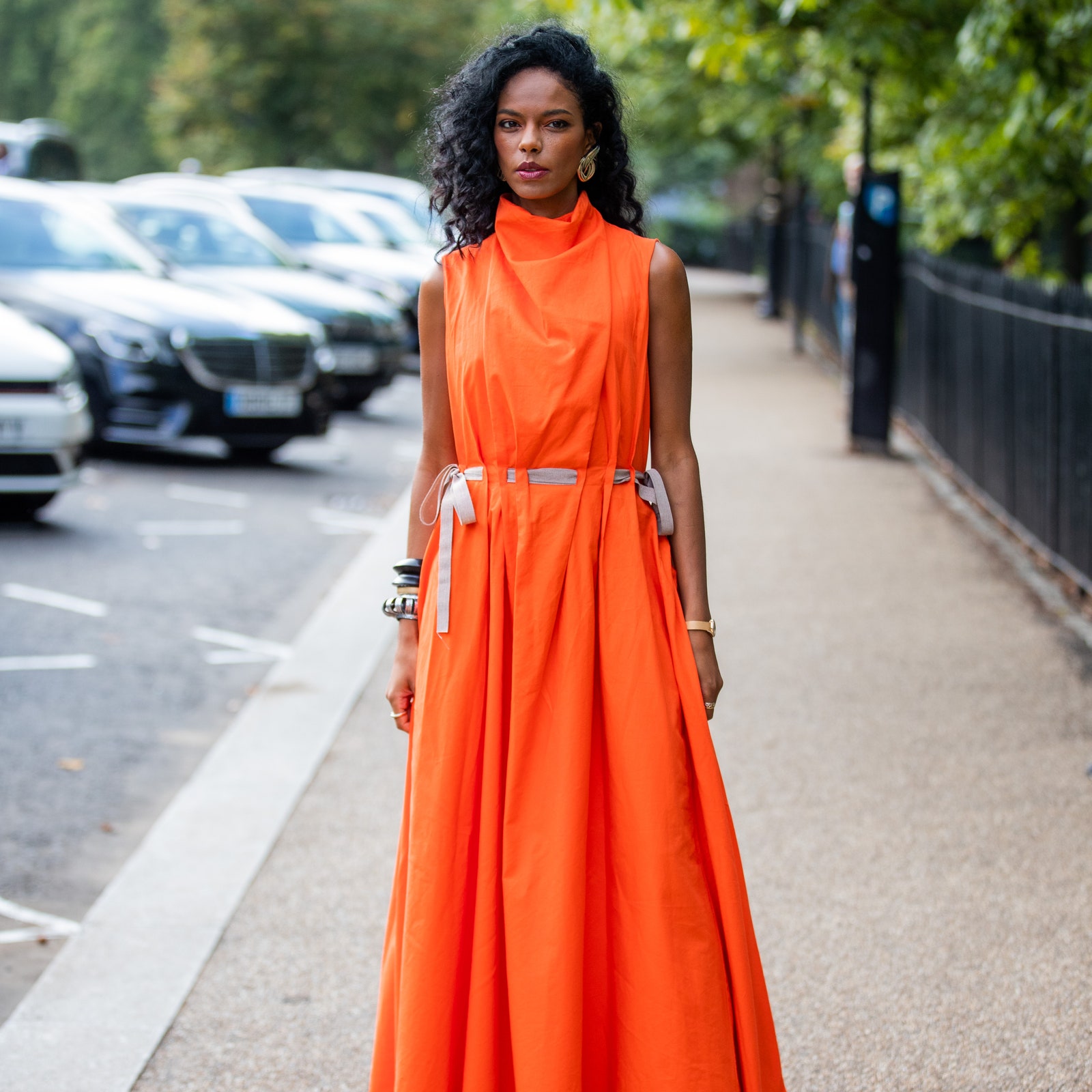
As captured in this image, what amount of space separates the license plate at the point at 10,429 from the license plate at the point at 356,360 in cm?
601

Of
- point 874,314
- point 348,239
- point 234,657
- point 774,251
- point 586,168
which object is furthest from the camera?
point 774,251

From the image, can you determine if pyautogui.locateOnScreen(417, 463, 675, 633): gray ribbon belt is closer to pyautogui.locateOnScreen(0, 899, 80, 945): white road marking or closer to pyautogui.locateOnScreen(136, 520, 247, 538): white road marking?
pyautogui.locateOnScreen(0, 899, 80, 945): white road marking

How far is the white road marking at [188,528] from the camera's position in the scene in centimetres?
958

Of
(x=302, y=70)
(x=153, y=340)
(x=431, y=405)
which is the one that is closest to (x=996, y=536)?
(x=153, y=340)

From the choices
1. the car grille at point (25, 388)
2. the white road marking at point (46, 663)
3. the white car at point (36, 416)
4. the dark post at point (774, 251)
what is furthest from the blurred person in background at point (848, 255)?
the dark post at point (774, 251)

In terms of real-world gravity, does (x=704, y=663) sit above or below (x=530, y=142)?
below

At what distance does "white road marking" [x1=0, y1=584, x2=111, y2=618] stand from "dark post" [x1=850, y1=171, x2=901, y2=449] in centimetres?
678

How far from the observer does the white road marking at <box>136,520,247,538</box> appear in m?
9.58

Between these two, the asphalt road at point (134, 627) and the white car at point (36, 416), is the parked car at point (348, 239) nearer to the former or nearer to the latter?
the asphalt road at point (134, 627)

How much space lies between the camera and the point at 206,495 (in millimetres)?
10883

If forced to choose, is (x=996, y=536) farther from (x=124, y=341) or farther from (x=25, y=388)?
(x=124, y=341)

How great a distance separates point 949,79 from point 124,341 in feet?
19.8

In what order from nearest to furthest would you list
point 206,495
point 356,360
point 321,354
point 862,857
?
point 862,857, point 206,495, point 321,354, point 356,360

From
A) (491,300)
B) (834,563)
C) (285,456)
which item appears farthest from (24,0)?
(491,300)
